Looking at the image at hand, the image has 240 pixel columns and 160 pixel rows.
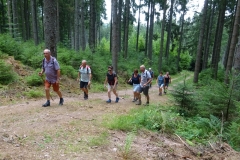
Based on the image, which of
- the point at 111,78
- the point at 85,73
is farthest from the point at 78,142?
the point at 111,78

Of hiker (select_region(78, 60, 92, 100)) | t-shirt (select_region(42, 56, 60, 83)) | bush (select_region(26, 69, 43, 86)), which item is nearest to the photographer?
t-shirt (select_region(42, 56, 60, 83))

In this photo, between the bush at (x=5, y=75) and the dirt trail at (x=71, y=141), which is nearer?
the dirt trail at (x=71, y=141)

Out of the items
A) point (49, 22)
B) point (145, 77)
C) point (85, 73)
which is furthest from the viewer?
point (145, 77)

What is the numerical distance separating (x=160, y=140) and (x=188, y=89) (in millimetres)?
3818

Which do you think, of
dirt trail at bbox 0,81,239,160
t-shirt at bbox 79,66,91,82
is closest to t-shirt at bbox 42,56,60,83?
dirt trail at bbox 0,81,239,160

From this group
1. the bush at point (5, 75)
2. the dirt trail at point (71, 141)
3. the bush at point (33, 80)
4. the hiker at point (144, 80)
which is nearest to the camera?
the dirt trail at point (71, 141)

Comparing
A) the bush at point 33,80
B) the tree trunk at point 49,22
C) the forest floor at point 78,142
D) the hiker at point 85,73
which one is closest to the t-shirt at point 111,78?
the hiker at point 85,73

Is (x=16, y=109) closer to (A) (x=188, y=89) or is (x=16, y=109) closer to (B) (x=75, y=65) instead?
(A) (x=188, y=89)

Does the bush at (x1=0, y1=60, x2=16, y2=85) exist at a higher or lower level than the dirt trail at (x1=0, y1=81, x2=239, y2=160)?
higher

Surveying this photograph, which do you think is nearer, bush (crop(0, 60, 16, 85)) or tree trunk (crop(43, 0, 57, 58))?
tree trunk (crop(43, 0, 57, 58))

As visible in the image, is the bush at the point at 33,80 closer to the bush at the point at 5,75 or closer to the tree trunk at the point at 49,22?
the bush at the point at 5,75

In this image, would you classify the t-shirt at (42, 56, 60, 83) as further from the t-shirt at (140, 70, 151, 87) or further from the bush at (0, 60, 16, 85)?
the t-shirt at (140, 70, 151, 87)

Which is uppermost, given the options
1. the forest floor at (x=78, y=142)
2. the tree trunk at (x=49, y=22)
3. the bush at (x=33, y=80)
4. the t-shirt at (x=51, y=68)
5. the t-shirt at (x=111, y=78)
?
the tree trunk at (x=49, y=22)

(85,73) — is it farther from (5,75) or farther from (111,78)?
(5,75)
